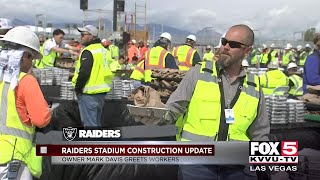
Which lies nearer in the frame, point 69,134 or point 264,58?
point 69,134

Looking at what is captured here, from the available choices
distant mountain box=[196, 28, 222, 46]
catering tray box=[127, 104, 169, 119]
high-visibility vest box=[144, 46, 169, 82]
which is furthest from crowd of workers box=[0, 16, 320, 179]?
high-visibility vest box=[144, 46, 169, 82]

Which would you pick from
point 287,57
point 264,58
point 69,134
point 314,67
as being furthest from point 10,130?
point 287,57

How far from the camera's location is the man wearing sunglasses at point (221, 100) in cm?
270

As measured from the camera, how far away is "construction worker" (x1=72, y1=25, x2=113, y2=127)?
19.3ft

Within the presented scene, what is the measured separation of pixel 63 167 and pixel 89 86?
2124 mm

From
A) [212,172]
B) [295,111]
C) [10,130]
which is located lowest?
[212,172]

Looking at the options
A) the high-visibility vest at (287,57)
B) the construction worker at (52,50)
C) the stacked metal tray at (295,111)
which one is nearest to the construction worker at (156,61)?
the construction worker at (52,50)

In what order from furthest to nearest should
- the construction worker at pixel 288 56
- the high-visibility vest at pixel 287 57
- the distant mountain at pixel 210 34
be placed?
the high-visibility vest at pixel 287 57 → the construction worker at pixel 288 56 → the distant mountain at pixel 210 34

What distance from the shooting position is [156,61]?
22.3ft

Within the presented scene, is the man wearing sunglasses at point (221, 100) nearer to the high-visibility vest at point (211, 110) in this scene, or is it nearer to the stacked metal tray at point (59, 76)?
the high-visibility vest at point (211, 110)

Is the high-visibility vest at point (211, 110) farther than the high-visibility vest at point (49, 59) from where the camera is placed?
No

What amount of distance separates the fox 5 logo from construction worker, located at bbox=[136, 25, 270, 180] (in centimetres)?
24

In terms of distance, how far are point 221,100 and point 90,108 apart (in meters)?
3.45

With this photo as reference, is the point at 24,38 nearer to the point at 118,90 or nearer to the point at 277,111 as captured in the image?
the point at 277,111
